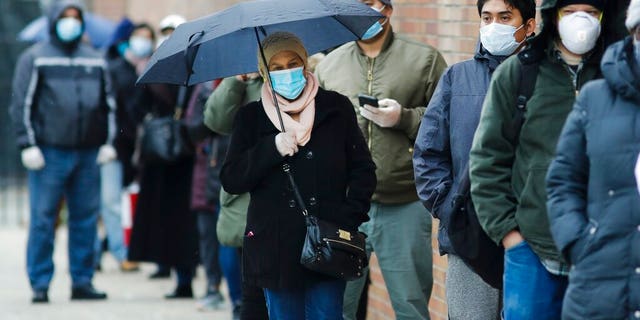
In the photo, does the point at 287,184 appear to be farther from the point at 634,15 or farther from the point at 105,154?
the point at 105,154

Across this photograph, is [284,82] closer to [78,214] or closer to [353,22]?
[353,22]

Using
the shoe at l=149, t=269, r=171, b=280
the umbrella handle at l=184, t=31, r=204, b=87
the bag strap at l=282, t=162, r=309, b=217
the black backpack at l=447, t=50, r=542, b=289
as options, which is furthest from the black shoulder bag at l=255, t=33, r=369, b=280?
the shoe at l=149, t=269, r=171, b=280

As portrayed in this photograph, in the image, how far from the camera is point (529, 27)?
5.36 meters

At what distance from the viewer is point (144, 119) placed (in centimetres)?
992

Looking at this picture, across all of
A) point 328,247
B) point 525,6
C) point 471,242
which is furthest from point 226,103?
point 471,242

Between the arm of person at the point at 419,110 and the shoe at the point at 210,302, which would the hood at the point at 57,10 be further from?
the arm of person at the point at 419,110

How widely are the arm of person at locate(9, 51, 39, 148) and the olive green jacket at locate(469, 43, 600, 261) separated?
531 cm

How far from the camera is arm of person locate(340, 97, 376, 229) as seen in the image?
564cm

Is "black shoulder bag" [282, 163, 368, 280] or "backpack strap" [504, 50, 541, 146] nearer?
"backpack strap" [504, 50, 541, 146]

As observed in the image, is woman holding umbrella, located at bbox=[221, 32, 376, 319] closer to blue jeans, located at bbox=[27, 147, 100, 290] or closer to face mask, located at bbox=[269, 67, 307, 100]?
face mask, located at bbox=[269, 67, 307, 100]

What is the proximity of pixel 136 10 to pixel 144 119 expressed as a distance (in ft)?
18.7

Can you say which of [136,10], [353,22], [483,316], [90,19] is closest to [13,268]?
[90,19]

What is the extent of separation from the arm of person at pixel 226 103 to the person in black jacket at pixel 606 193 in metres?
3.19

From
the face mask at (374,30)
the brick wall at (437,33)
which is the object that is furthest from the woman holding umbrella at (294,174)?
the brick wall at (437,33)
